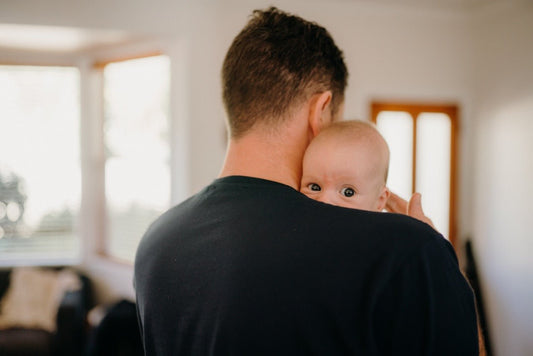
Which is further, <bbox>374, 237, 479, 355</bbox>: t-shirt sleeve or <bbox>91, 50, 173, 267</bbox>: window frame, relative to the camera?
<bbox>91, 50, 173, 267</bbox>: window frame

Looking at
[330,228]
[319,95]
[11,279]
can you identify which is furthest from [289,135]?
→ [11,279]

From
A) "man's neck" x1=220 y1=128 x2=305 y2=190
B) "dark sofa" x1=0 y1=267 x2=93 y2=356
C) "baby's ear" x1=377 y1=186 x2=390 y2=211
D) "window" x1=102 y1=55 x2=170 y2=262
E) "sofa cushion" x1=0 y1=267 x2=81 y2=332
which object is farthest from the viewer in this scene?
"window" x1=102 y1=55 x2=170 y2=262

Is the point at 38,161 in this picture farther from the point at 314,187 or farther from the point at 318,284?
the point at 318,284

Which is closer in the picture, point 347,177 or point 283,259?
point 283,259

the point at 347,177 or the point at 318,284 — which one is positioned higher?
the point at 347,177

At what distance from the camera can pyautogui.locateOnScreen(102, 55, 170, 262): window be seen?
3.88 meters

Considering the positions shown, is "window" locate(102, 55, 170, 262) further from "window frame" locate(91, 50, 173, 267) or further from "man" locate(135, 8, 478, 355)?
"man" locate(135, 8, 478, 355)

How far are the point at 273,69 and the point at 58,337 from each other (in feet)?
11.2

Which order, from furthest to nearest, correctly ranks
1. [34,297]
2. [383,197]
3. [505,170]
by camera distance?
[505,170], [34,297], [383,197]

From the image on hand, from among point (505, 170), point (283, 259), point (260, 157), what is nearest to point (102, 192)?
point (505, 170)

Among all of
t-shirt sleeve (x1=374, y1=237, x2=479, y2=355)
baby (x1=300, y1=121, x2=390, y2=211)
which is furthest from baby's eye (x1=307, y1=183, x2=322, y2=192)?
t-shirt sleeve (x1=374, y1=237, x2=479, y2=355)

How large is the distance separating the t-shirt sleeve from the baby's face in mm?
353

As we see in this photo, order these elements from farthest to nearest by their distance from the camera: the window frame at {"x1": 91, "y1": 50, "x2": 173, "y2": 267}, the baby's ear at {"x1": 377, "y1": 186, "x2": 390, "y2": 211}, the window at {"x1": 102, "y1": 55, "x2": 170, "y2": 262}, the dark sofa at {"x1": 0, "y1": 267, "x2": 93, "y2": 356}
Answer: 1. the window frame at {"x1": 91, "y1": 50, "x2": 173, "y2": 267}
2. the window at {"x1": 102, "y1": 55, "x2": 170, "y2": 262}
3. the dark sofa at {"x1": 0, "y1": 267, "x2": 93, "y2": 356}
4. the baby's ear at {"x1": 377, "y1": 186, "x2": 390, "y2": 211}

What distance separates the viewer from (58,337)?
3.38m
